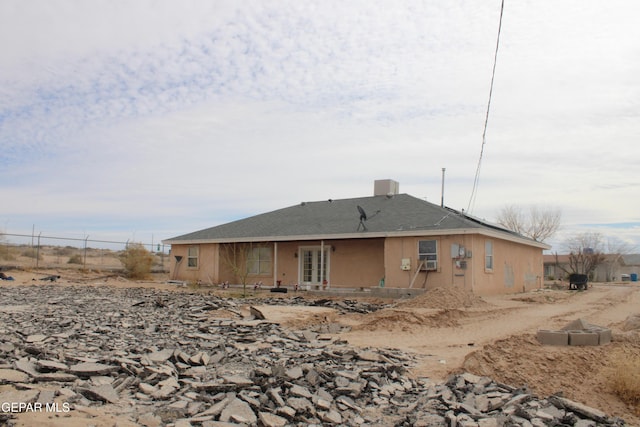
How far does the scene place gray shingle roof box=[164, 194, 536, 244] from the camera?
2086 cm

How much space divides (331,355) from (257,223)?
1971 centimetres

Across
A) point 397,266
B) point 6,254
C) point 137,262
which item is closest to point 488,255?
point 397,266

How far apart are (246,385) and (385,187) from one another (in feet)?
70.0

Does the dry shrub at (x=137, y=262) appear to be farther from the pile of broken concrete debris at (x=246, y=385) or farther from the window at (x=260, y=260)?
the pile of broken concrete debris at (x=246, y=385)

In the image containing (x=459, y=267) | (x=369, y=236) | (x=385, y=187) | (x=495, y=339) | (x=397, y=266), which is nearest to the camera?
(x=495, y=339)

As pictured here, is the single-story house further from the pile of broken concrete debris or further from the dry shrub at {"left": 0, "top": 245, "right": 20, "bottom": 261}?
the dry shrub at {"left": 0, "top": 245, "right": 20, "bottom": 261}

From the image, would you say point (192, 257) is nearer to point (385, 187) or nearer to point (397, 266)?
point (385, 187)

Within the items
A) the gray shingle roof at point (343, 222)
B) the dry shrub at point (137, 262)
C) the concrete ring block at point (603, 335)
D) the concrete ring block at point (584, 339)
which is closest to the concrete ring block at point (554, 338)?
the concrete ring block at point (584, 339)

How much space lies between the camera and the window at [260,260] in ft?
84.9

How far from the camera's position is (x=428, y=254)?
790 inches

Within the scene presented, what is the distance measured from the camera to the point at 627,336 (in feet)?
31.8

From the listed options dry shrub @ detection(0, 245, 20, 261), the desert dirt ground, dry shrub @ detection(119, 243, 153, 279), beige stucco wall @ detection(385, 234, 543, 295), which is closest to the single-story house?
beige stucco wall @ detection(385, 234, 543, 295)

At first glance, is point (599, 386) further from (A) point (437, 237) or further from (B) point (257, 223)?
(B) point (257, 223)

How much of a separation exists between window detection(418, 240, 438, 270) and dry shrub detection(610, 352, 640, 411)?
12.4 metres
